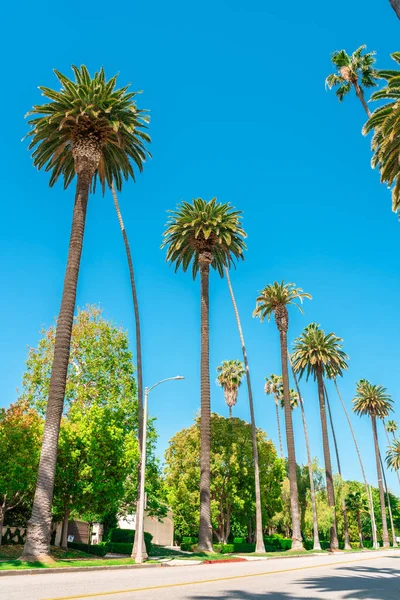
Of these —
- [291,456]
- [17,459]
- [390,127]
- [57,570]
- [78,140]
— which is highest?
[78,140]

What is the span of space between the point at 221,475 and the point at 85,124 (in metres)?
33.9

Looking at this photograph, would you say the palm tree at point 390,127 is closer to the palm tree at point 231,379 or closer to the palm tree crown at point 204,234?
the palm tree crown at point 204,234

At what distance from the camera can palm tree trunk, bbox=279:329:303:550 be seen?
46.3 m

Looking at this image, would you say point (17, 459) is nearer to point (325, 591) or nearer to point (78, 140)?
point (78, 140)

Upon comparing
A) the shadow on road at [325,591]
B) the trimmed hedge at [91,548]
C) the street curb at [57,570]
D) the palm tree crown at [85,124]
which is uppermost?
the palm tree crown at [85,124]

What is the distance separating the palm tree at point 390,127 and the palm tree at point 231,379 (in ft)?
190

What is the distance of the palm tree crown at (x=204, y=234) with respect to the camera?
128ft

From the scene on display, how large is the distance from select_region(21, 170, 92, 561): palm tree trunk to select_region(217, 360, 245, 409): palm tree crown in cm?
5461

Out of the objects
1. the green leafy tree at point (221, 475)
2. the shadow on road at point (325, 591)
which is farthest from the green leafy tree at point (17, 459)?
the shadow on road at point (325, 591)

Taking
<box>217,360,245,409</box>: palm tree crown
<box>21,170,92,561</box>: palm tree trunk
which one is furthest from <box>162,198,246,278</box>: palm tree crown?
<box>217,360,245,409</box>: palm tree crown

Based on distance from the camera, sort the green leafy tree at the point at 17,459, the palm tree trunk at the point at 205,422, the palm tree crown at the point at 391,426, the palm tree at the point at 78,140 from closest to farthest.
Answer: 1. the palm tree at the point at 78,140
2. the green leafy tree at the point at 17,459
3. the palm tree trunk at the point at 205,422
4. the palm tree crown at the point at 391,426

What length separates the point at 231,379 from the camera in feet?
257

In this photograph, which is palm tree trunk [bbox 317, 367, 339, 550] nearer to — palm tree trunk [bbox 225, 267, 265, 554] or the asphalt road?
palm tree trunk [bbox 225, 267, 265, 554]

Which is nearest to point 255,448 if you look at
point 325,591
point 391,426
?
point 325,591
